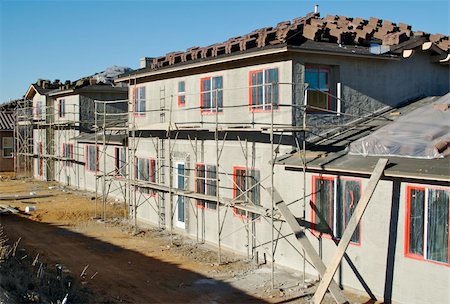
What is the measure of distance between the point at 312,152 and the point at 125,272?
6.87 m

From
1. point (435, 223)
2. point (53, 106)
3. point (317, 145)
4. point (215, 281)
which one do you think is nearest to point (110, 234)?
point (215, 281)

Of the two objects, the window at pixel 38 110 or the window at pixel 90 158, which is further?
the window at pixel 38 110

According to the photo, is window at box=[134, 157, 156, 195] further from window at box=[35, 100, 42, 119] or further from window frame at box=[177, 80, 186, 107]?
window at box=[35, 100, 42, 119]

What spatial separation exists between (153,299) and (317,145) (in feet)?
21.6

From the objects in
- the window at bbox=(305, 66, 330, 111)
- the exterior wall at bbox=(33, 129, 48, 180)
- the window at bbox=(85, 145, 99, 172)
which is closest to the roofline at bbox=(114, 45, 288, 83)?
the window at bbox=(305, 66, 330, 111)

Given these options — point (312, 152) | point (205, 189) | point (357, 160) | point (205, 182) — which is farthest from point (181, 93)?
point (357, 160)

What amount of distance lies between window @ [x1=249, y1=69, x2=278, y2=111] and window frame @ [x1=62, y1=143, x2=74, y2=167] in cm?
2171

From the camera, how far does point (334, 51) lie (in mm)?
16422

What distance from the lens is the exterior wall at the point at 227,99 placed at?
16.5 metres

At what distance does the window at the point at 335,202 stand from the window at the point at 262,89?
331 centimetres

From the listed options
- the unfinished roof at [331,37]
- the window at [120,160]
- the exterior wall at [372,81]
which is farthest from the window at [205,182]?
the window at [120,160]

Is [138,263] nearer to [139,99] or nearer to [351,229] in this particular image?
[351,229]

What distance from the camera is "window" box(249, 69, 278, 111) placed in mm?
16856

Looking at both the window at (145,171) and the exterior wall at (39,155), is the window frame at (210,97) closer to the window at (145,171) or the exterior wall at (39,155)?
the window at (145,171)
